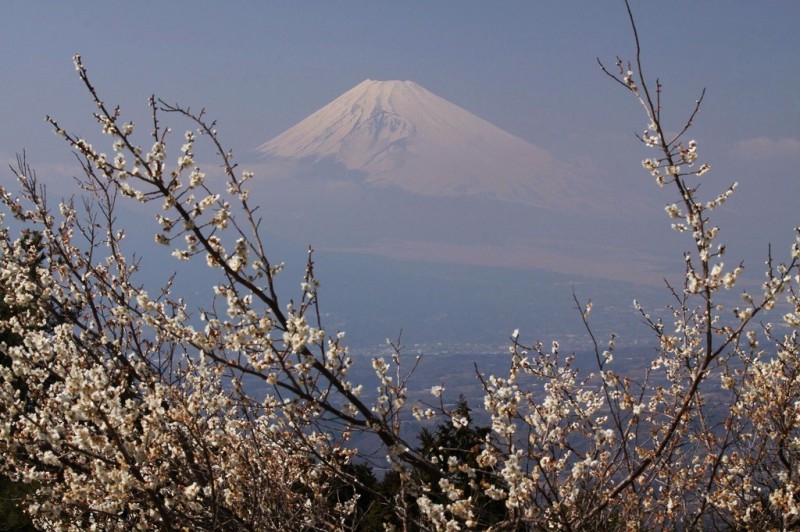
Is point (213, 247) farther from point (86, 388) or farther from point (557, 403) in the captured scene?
point (557, 403)

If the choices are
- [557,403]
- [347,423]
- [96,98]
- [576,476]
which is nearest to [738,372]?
[557,403]

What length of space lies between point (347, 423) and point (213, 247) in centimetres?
87

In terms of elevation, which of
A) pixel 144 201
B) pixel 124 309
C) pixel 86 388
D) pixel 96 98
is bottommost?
pixel 86 388

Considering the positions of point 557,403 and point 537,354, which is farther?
point 537,354

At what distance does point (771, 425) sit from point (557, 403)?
1.97 metres

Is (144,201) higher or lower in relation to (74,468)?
higher

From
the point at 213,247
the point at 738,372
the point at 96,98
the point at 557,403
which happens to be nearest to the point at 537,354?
the point at 557,403

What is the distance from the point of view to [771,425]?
17.9 feet

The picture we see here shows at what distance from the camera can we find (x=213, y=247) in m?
2.95

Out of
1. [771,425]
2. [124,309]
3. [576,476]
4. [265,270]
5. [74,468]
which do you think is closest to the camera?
[265,270]

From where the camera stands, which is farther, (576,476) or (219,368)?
(576,476)

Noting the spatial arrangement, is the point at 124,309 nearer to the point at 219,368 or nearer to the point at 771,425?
the point at 219,368

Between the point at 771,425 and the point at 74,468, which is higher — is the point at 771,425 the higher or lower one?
the higher one

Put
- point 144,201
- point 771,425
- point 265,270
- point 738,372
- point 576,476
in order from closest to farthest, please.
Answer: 1. point 265,270
2. point 144,201
3. point 576,476
4. point 771,425
5. point 738,372
